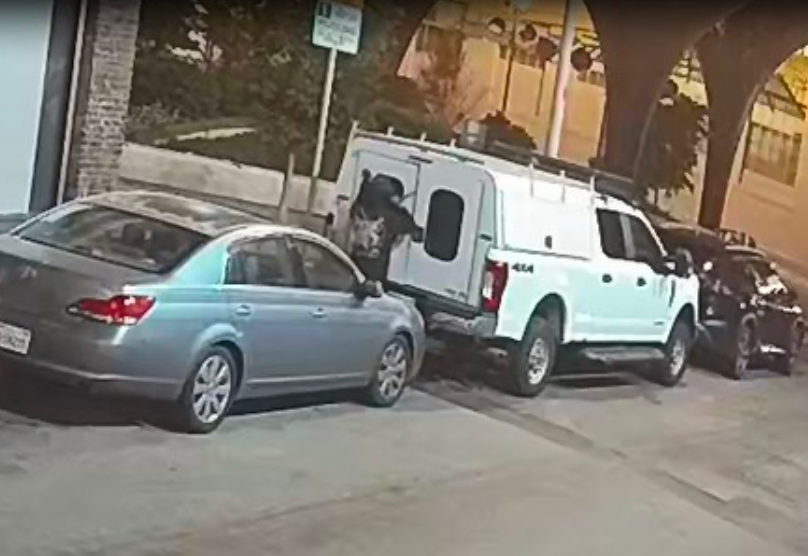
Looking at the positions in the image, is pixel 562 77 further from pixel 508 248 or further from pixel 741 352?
pixel 508 248

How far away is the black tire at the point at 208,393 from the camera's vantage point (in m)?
9.89

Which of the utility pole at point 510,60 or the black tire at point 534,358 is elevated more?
the utility pole at point 510,60

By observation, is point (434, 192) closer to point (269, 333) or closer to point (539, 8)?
point (269, 333)

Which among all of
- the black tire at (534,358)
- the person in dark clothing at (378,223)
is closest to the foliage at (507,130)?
the black tire at (534,358)

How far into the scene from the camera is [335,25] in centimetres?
1541

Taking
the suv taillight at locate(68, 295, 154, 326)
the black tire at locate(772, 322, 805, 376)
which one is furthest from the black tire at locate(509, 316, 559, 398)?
the black tire at locate(772, 322, 805, 376)

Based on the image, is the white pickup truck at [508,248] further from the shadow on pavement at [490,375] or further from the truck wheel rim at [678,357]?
the truck wheel rim at [678,357]

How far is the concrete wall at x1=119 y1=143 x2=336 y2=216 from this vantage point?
69.1 feet

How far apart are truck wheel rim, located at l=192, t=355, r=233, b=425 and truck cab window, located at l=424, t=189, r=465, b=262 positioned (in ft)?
12.0

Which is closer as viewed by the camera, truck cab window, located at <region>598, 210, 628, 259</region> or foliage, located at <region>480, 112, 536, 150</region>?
truck cab window, located at <region>598, 210, 628, 259</region>

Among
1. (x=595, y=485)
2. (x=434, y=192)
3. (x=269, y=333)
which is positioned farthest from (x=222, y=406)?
(x=434, y=192)

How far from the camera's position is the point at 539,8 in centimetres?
2492

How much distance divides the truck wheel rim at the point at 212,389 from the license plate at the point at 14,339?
104cm

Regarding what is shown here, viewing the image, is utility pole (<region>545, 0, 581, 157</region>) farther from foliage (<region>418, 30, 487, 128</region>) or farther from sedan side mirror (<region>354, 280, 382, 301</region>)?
sedan side mirror (<region>354, 280, 382, 301</region>)
